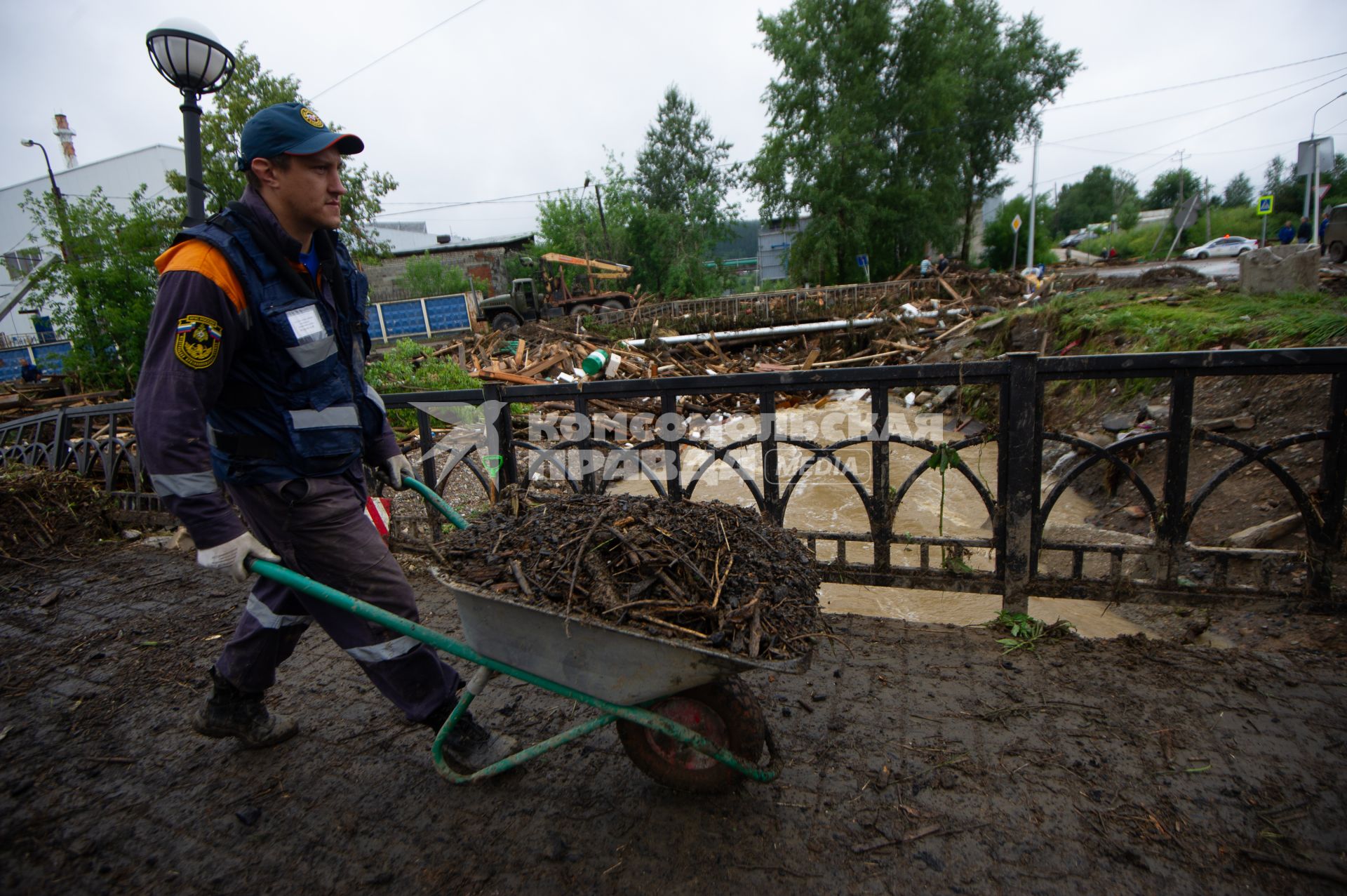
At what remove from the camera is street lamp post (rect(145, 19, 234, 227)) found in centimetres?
457

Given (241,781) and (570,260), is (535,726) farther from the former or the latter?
(570,260)

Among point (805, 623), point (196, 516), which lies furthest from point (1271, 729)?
point (196, 516)

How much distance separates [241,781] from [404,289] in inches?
1362

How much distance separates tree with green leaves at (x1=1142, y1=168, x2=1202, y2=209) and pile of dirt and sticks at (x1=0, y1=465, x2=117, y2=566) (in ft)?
260

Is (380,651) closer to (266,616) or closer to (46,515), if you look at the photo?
(266,616)

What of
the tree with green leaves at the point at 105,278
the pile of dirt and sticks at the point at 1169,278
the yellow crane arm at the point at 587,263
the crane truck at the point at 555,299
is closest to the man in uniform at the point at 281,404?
the tree with green leaves at the point at 105,278

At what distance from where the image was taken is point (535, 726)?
246 cm

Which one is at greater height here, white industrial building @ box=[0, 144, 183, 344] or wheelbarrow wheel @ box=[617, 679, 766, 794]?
white industrial building @ box=[0, 144, 183, 344]

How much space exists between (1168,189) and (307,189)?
89.2 m

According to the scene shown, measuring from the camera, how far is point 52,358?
36.7 ft

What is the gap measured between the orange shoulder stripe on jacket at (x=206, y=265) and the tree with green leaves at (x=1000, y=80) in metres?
36.5

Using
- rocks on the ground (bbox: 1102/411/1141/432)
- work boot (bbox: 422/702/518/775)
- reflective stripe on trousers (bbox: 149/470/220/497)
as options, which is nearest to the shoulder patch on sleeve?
reflective stripe on trousers (bbox: 149/470/220/497)

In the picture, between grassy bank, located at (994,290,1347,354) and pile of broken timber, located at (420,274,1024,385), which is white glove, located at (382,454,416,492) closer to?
grassy bank, located at (994,290,1347,354)

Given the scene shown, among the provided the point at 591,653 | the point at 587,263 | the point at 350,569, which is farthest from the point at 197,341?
the point at 587,263
